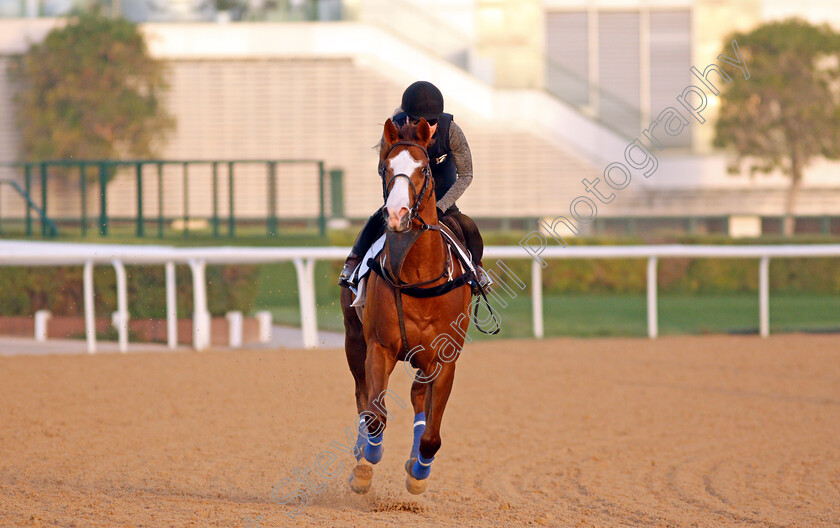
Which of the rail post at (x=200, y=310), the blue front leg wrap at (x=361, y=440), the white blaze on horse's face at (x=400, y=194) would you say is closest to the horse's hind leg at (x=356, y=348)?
the blue front leg wrap at (x=361, y=440)

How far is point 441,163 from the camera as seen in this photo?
16.0ft

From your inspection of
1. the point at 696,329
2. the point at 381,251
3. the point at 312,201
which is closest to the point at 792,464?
the point at 381,251

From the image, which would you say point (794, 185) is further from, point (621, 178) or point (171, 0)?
point (171, 0)

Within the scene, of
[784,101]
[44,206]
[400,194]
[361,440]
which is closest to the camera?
[400,194]

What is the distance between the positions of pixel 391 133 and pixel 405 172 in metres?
0.24

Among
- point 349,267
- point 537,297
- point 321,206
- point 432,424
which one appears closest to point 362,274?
point 349,267

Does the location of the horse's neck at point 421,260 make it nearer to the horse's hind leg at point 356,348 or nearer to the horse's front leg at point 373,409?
the horse's front leg at point 373,409

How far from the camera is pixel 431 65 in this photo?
21484 millimetres

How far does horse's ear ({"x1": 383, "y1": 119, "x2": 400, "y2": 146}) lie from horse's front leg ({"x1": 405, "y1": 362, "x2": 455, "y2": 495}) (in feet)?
3.20

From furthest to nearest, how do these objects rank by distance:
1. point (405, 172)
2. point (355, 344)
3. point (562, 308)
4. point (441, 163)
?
1. point (562, 308)
2. point (355, 344)
3. point (441, 163)
4. point (405, 172)

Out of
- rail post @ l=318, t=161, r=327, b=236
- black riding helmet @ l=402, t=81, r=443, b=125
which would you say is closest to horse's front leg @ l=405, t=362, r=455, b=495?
black riding helmet @ l=402, t=81, r=443, b=125

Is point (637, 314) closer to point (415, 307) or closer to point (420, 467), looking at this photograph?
point (420, 467)

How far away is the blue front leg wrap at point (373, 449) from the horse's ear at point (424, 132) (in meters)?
1.33

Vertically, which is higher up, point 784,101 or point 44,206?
→ point 784,101
